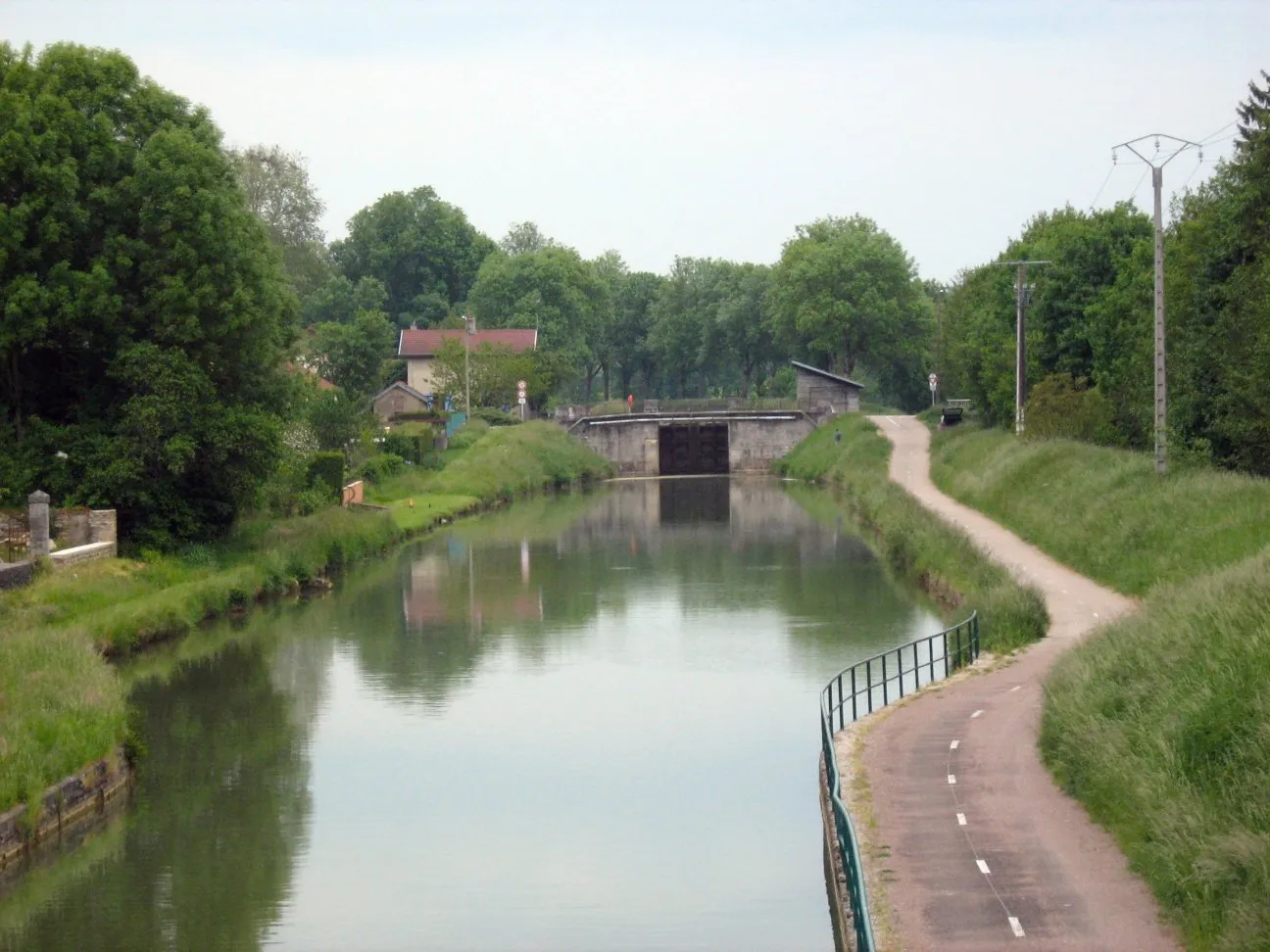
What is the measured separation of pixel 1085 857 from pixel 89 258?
3436 cm

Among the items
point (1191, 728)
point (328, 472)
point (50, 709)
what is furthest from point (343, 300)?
point (1191, 728)

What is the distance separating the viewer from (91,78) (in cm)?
4594

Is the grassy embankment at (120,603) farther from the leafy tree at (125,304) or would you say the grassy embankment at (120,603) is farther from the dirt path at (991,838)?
the dirt path at (991,838)

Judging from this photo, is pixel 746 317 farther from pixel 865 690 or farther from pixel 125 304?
pixel 865 690

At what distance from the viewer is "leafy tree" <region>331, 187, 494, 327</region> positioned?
140 m

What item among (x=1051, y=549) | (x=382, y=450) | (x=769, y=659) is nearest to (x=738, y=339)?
(x=382, y=450)

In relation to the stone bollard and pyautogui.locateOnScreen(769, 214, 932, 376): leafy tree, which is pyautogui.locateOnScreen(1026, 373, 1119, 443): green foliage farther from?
pyautogui.locateOnScreen(769, 214, 932, 376): leafy tree

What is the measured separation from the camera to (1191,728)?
2017 centimetres

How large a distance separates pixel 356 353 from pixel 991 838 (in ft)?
249

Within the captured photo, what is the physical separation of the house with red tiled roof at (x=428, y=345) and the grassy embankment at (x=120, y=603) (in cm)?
3083

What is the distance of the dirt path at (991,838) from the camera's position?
16688 millimetres

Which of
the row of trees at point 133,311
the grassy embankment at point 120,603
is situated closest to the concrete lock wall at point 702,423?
the grassy embankment at point 120,603

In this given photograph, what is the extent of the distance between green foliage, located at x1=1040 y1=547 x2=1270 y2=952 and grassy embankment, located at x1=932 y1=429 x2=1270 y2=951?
0.02 metres

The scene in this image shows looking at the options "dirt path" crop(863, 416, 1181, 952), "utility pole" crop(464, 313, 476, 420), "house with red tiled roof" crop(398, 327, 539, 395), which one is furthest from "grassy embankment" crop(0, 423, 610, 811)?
"house with red tiled roof" crop(398, 327, 539, 395)
